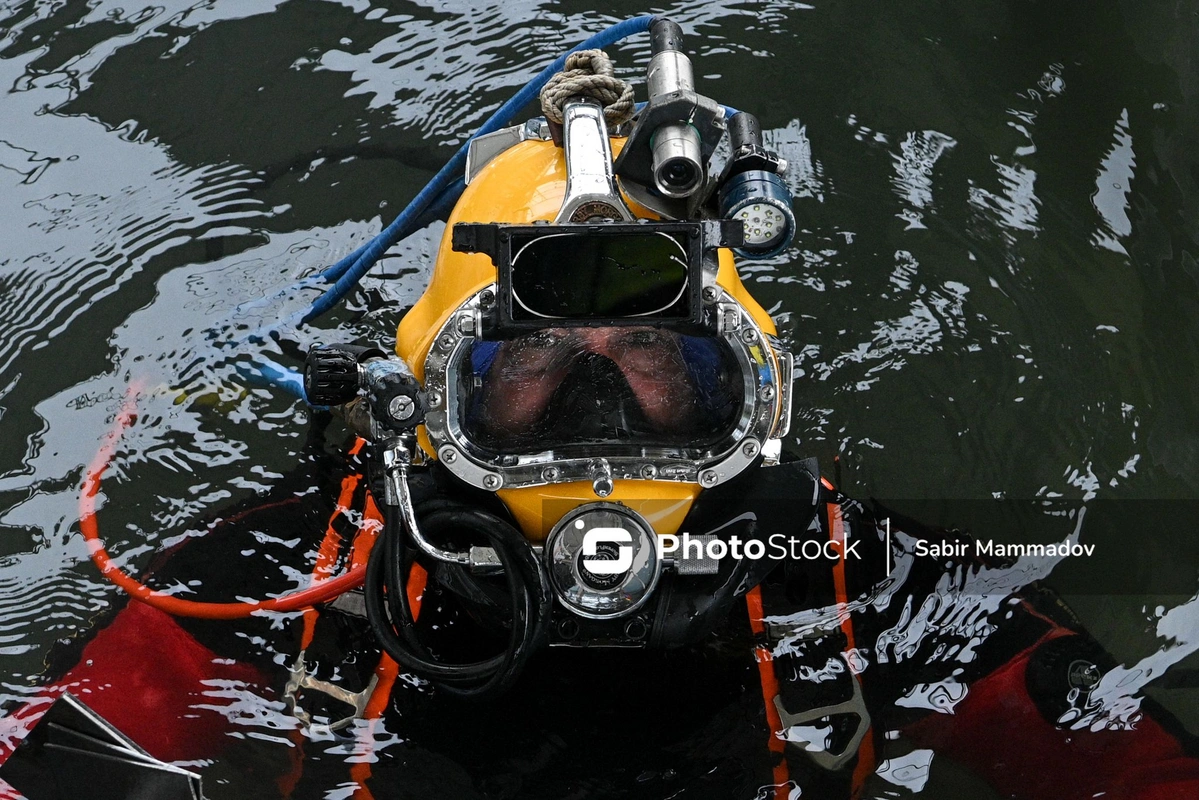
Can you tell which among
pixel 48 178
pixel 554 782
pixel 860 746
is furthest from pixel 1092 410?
pixel 48 178

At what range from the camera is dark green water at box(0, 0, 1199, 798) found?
3.13 m

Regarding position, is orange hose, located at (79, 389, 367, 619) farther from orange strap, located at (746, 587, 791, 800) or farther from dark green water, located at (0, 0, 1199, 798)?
orange strap, located at (746, 587, 791, 800)

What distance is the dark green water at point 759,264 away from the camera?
3.13m

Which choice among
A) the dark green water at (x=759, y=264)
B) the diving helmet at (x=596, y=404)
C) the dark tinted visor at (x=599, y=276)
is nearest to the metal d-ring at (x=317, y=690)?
the dark green water at (x=759, y=264)

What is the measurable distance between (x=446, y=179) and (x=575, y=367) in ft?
2.58

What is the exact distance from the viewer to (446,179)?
2807 mm

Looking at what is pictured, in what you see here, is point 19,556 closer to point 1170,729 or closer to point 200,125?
point 200,125

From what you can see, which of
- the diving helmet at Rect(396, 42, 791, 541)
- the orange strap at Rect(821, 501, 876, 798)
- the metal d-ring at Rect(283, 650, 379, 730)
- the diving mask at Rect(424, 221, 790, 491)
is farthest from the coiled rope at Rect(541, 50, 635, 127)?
the metal d-ring at Rect(283, 650, 379, 730)

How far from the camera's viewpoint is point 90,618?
282 centimetres

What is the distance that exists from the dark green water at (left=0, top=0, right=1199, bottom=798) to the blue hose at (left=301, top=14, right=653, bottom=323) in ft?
1.31

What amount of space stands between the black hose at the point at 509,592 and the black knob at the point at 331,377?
23 centimetres

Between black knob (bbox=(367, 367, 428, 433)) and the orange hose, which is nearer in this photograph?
black knob (bbox=(367, 367, 428, 433))

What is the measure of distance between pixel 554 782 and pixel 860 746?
2.08ft

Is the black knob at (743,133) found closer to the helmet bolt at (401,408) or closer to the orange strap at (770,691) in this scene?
the helmet bolt at (401,408)
